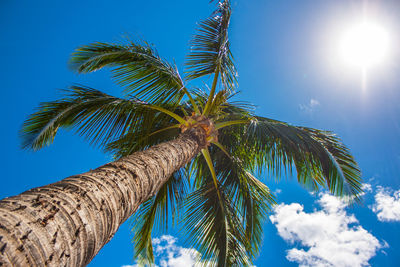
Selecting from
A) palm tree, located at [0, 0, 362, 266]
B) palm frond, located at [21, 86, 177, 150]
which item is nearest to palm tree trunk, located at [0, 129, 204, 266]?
palm tree, located at [0, 0, 362, 266]

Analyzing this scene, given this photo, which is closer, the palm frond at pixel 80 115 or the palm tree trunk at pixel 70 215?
the palm tree trunk at pixel 70 215

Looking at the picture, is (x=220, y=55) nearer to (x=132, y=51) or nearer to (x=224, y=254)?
(x=132, y=51)

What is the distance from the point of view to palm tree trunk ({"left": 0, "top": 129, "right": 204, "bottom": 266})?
93 centimetres

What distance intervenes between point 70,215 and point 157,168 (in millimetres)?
1162

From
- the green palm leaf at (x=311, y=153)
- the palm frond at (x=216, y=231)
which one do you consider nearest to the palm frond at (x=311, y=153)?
the green palm leaf at (x=311, y=153)

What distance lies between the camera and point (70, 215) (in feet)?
3.97

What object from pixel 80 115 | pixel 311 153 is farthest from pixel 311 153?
pixel 80 115

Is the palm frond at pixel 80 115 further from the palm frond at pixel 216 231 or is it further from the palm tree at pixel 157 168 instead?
the palm frond at pixel 216 231

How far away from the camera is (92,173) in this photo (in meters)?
1.68

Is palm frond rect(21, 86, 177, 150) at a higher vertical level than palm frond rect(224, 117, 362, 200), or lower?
lower

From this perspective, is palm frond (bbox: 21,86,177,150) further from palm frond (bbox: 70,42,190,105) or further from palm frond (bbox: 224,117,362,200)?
palm frond (bbox: 224,117,362,200)

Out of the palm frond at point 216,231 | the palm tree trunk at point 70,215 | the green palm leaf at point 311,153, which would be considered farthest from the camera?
the palm frond at point 216,231

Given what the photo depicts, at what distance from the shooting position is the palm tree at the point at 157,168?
1150mm

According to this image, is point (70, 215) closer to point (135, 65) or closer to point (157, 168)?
point (157, 168)
